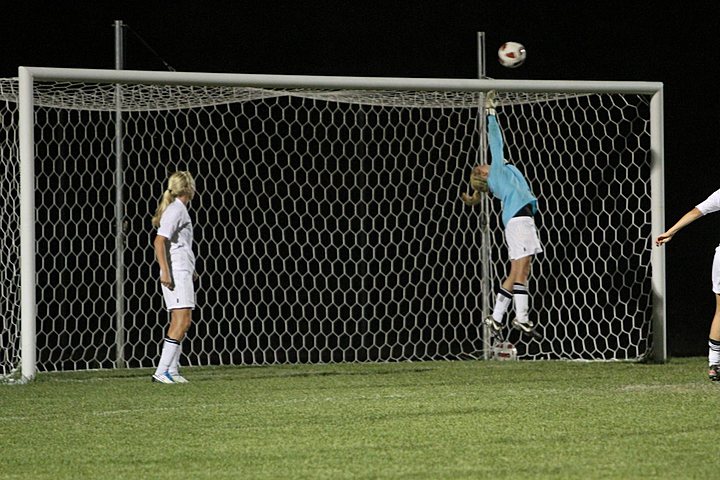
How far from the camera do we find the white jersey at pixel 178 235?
303 inches

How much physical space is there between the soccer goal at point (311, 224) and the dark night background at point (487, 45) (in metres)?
0.41

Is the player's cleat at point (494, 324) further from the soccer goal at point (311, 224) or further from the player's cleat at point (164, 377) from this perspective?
the player's cleat at point (164, 377)

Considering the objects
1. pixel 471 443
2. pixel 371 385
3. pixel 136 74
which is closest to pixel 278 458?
pixel 471 443

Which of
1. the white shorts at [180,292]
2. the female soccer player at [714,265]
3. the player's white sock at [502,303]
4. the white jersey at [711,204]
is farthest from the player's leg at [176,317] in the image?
the white jersey at [711,204]

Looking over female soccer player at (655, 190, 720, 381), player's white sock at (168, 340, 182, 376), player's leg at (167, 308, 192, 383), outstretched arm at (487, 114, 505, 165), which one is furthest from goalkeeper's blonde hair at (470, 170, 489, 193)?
player's white sock at (168, 340, 182, 376)

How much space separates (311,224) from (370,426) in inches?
232

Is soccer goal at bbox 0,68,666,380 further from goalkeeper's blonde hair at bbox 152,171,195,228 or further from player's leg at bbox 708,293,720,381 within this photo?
player's leg at bbox 708,293,720,381

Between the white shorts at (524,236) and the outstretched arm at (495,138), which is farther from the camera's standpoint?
the white shorts at (524,236)

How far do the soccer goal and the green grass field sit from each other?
160cm

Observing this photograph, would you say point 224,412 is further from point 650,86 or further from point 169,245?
point 650,86

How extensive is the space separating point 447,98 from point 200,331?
3.30 metres

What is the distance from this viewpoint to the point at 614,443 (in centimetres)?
491

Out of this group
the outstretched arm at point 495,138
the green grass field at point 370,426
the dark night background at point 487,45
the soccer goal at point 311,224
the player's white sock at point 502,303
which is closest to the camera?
the green grass field at point 370,426

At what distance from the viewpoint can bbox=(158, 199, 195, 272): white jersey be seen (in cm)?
769
